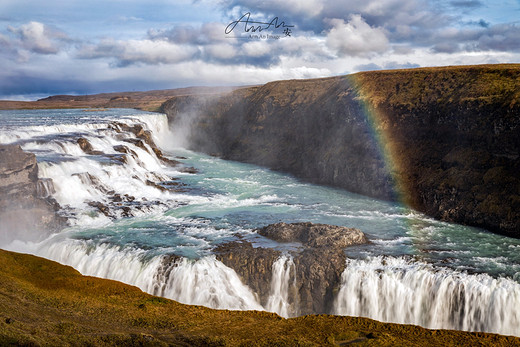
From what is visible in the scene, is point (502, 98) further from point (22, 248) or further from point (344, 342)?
point (22, 248)

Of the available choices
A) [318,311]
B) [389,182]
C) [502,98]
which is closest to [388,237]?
[318,311]

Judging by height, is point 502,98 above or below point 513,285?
above

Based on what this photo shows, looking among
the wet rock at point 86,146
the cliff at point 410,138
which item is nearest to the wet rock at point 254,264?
the cliff at point 410,138

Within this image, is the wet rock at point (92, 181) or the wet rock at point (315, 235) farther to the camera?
the wet rock at point (92, 181)

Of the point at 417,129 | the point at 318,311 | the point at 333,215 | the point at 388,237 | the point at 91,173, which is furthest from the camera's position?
the point at 417,129

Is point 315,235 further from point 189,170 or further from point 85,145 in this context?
point 189,170

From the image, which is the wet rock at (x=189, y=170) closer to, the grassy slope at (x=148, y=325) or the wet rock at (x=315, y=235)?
the wet rock at (x=315, y=235)

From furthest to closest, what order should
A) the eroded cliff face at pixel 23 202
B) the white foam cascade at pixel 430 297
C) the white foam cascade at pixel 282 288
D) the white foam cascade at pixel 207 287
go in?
the eroded cliff face at pixel 23 202
the white foam cascade at pixel 282 288
the white foam cascade at pixel 207 287
the white foam cascade at pixel 430 297
